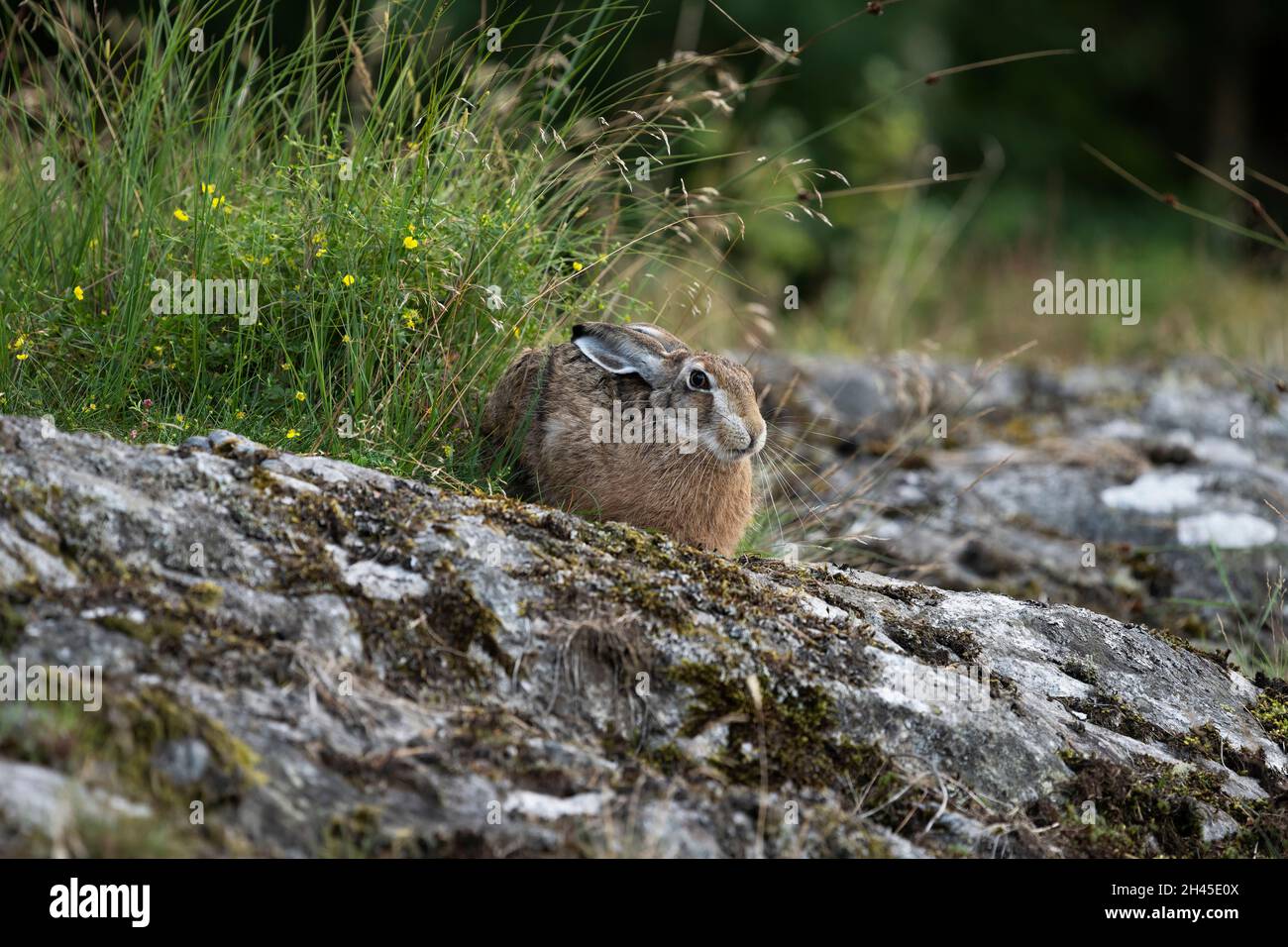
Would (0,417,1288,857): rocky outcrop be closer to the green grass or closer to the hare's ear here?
the green grass

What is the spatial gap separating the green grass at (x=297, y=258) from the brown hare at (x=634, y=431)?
196mm

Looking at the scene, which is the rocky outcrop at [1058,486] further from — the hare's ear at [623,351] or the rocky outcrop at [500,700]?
the rocky outcrop at [500,700]

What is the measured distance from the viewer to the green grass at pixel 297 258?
4543 millimetres

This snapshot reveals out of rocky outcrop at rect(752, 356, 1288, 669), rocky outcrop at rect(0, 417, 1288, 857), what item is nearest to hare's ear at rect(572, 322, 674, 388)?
rocky outcrop at rect(752, 356, 1288, 669)

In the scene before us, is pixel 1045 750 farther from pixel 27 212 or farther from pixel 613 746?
pixel 27 212

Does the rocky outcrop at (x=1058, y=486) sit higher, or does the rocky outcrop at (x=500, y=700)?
the rocky outcrop at (x=1058, y=486)

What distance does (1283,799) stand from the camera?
13.3 ft

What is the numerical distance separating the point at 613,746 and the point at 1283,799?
212cm

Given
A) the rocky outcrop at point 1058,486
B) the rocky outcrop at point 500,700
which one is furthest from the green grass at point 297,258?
the rocky outcrop at point 1058,486

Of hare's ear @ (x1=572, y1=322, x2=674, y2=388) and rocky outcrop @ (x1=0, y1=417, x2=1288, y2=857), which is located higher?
hare's ear @ (x1=572, y1=322, x2=674, y2=388)

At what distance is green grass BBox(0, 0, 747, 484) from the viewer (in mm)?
4543

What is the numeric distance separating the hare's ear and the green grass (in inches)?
8.8
